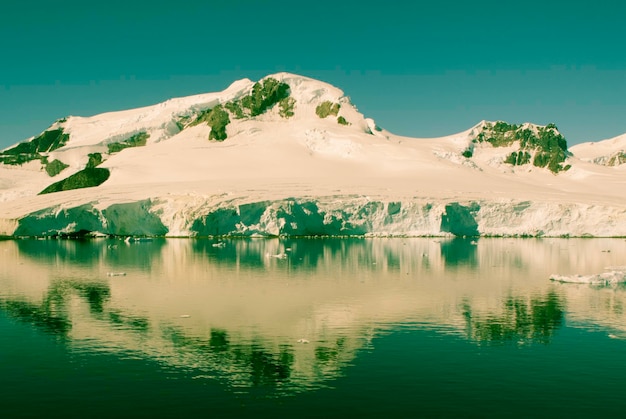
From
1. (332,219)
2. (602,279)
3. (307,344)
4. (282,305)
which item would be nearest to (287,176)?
(332,219)

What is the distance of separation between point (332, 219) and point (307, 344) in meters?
48.4

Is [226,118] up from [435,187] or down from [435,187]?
up

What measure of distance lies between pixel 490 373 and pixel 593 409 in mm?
2573

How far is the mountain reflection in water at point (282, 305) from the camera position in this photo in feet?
50.8

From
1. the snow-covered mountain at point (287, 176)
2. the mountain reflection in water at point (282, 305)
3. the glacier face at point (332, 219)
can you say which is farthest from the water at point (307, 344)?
the snow-covered mountain at point (287, 176)

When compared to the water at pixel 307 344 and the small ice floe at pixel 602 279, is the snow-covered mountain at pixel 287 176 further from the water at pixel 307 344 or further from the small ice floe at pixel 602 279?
the small ice floe at pixel 602 279

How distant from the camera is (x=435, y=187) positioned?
70438 mm

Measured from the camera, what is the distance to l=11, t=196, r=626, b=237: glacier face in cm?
6162

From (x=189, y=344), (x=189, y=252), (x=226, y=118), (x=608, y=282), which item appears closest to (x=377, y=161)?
(x=226, y=118)

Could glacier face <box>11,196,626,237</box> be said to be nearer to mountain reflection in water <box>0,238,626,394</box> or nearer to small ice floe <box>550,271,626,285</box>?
mountain reflection in water <box>0,238,626,394</box>

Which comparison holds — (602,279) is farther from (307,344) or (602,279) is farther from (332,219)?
(332,219)

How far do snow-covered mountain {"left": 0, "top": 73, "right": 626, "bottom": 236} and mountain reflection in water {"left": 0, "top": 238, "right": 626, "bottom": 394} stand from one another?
21.9 m

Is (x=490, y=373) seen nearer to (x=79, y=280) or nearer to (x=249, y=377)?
(x=249, y=377)

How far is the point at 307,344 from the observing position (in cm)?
1638
